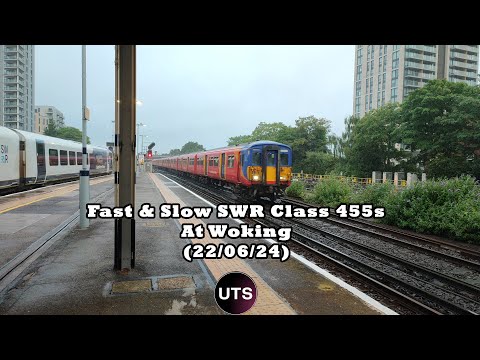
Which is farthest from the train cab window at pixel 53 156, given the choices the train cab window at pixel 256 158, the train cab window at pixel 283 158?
the train cab window at pixel 283 158

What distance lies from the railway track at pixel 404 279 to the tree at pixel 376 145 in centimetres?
2929

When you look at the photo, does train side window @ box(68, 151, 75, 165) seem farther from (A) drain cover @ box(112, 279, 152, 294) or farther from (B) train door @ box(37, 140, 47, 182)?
(A) drain cover @ box(112, 279, 152, 294)

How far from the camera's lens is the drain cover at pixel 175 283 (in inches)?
203

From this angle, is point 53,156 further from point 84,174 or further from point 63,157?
point 84,174

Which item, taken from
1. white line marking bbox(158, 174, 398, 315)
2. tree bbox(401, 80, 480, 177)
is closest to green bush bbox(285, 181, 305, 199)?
white line marking bbox(158, 174, 398, 315)

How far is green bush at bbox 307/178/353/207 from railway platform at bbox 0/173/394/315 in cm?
975

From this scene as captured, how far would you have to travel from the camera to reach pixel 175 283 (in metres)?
5.33

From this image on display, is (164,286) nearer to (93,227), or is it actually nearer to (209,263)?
(209,263)

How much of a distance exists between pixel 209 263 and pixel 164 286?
4.31 ft

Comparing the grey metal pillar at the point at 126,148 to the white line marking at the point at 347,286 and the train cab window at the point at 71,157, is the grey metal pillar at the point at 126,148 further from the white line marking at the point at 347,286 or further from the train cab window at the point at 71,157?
the train cab window at the point at 71,157

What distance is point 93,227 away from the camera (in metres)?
9.48

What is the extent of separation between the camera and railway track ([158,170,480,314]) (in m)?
5.46
